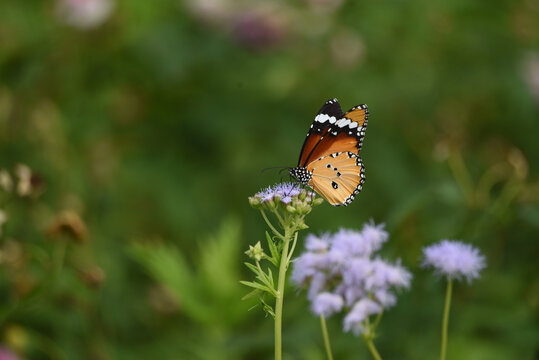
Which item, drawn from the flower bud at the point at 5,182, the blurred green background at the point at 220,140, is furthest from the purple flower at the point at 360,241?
the flower bud at the point at 5,182

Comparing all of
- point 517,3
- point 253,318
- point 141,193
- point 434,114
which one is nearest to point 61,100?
point 141,193

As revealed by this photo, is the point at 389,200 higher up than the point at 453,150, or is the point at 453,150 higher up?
the point at 389,200

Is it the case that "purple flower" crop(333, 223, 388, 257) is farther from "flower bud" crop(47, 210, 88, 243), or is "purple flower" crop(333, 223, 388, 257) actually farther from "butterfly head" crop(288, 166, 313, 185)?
"flower bud" crop(47, 210, 88, 243)

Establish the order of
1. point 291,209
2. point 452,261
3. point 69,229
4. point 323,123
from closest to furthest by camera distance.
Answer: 1. point 291,209
2. point 452,261
3. point 323,123
4. point 69,229

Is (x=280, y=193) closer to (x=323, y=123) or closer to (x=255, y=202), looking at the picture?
(x=255, y=202)

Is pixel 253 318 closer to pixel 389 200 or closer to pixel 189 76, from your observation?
pixel 389 200

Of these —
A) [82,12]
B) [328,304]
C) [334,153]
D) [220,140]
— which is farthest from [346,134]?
[82,12]

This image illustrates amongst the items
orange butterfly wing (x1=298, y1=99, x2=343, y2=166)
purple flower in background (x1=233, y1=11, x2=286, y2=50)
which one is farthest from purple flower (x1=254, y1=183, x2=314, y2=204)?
purple flower in background (x1=233, y1=11, x2=286, y2=50)
